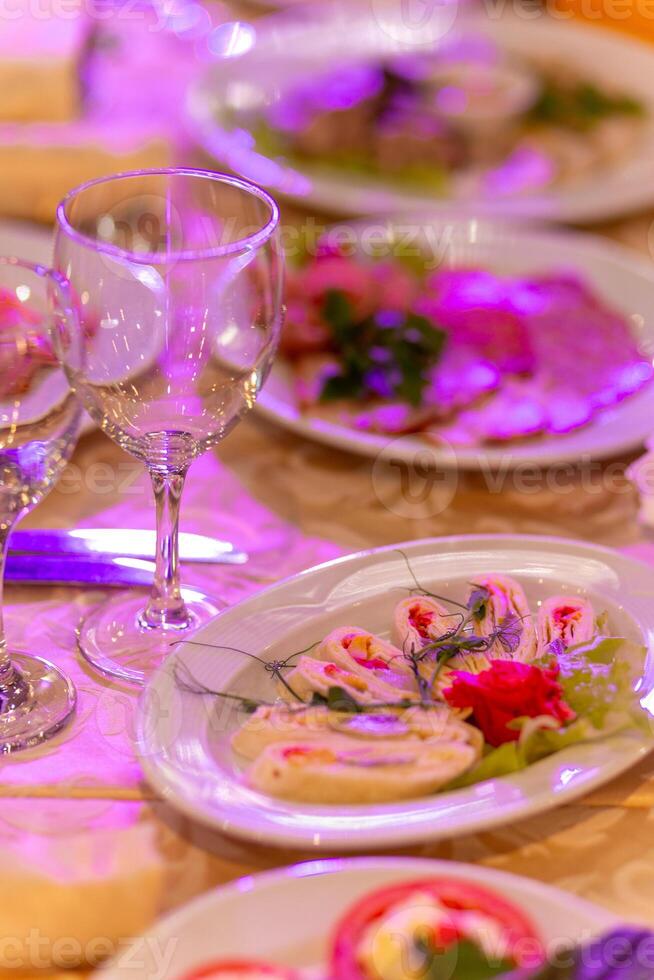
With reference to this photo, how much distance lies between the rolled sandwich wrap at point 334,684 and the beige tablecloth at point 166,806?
94mm

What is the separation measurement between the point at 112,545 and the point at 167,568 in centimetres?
11

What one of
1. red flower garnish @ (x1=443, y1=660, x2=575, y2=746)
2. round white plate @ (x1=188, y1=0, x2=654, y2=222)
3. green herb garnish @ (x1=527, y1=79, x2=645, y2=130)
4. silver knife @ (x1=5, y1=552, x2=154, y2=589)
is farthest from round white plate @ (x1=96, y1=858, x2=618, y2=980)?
green herb garnish @ (x1=527, y1=79, x2=645, y2=130)

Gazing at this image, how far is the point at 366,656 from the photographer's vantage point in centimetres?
76

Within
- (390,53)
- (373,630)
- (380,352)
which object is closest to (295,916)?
(373,630)

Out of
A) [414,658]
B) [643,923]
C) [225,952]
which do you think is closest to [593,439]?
[414,658]

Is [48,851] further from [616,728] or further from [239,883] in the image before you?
[616,728]

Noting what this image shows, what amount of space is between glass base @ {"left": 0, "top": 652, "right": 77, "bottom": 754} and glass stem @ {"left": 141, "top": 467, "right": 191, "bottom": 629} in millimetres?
87

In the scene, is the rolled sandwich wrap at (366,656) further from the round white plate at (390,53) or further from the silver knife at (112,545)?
the round white plate at (390,53)

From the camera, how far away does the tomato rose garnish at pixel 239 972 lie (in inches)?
21.9

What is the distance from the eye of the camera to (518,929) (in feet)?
1.89

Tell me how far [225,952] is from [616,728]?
27 centimetres

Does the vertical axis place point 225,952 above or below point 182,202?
below

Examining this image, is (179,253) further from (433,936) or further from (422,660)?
(433,936)

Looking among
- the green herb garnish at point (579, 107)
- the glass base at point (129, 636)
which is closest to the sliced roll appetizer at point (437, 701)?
the glass base at point (129, 636)
